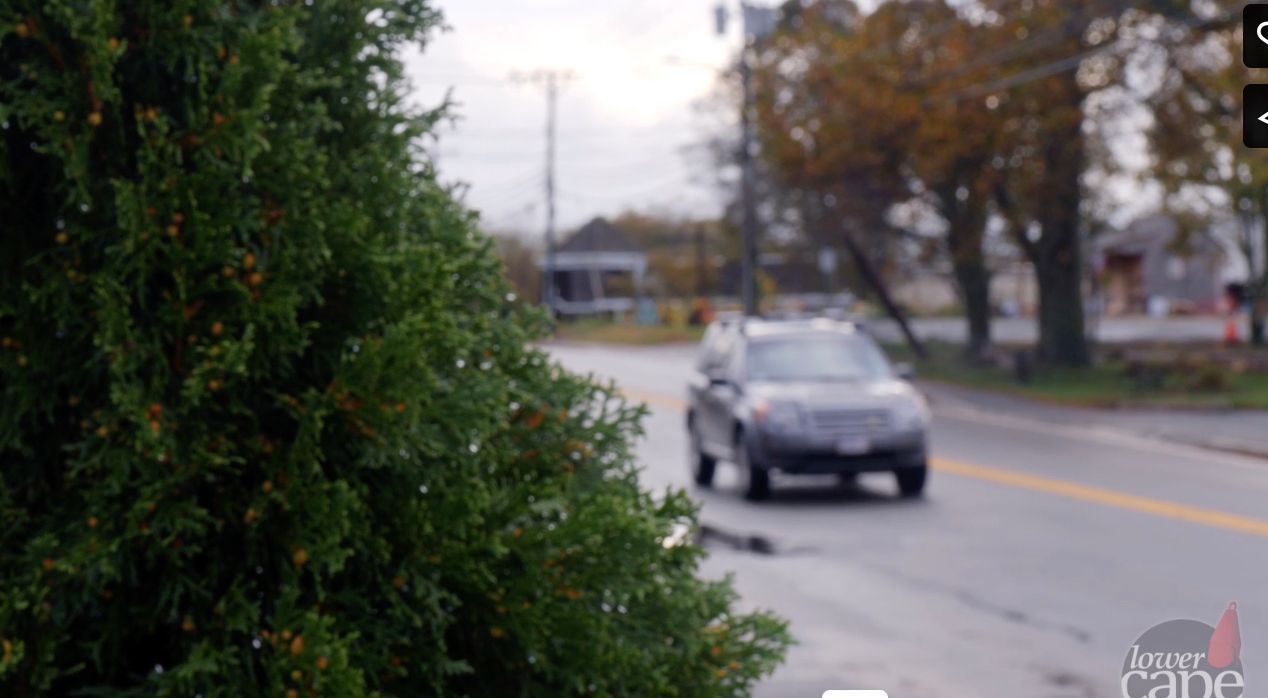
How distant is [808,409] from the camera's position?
16.4m

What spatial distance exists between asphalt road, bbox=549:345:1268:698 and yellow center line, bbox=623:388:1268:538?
29mm

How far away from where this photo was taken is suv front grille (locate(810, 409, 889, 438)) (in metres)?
16.3

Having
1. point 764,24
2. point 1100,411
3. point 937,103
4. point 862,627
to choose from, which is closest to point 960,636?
point 862,627

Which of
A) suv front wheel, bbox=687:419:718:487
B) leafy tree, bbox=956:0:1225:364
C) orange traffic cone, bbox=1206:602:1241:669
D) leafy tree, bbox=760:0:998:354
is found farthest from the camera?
leafy tree, bbox=760:0:998:354

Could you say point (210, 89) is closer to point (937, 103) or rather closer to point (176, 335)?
point (176, 335)

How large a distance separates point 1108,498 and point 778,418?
129 inches

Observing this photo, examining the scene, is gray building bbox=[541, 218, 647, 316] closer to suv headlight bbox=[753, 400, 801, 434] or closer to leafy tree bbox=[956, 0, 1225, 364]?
suv headlight bbox=[753, 400, 801, 434]

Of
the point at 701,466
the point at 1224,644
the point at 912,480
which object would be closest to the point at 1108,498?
the point at 912,480

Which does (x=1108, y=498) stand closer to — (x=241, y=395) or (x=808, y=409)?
(x=808, y=409)

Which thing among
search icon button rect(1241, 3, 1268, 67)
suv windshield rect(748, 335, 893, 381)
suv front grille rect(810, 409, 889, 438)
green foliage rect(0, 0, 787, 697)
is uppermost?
search icon button rect(1241, 3, 1268, 67)

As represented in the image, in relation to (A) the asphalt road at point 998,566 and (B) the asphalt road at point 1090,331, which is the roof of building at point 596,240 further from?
(B) the asphalt road at point 1090,331

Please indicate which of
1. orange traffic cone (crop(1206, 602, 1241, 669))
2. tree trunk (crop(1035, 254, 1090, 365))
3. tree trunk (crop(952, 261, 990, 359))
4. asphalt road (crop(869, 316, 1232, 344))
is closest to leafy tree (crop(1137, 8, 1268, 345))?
tree trunk (crop(1035, 254, 1090, 365))

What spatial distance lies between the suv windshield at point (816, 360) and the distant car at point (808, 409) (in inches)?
0.4

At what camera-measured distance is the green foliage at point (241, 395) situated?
10.7ft
